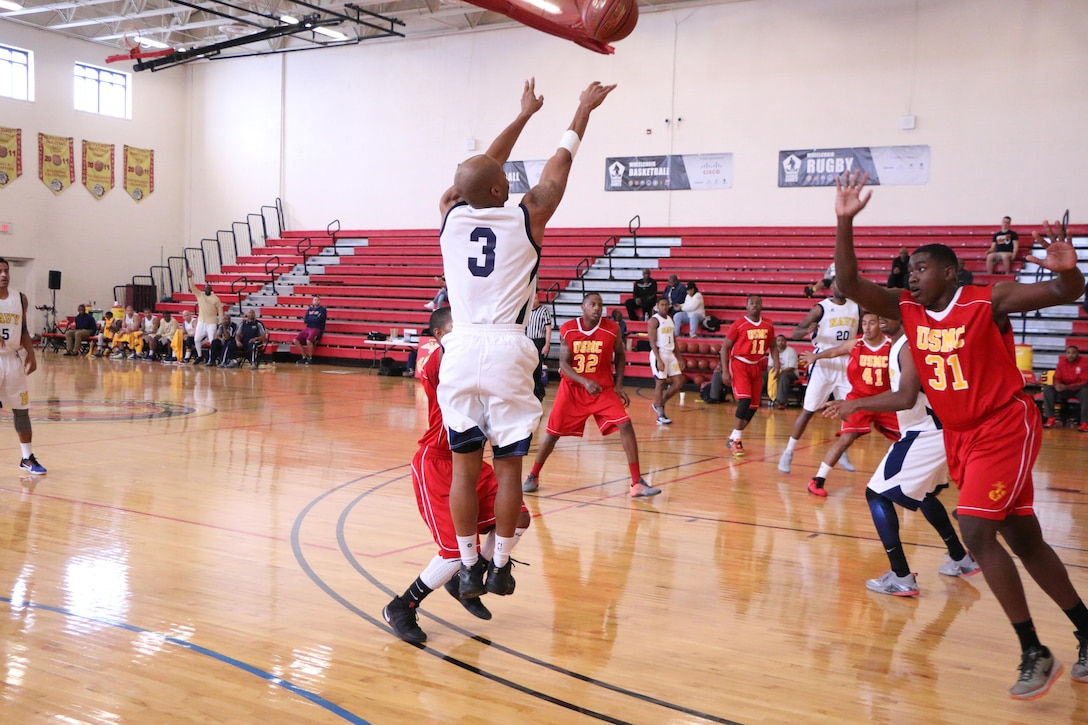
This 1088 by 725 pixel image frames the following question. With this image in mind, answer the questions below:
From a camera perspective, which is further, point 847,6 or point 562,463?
point 847,6

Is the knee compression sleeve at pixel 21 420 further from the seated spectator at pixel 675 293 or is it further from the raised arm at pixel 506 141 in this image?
the seated spectator at pixel 675 293

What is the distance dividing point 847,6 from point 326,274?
44.0ft

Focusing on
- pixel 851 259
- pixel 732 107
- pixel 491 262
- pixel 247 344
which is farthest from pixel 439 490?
pixel 247 344

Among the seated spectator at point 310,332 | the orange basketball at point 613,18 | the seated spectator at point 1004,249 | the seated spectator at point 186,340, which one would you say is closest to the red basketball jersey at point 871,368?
the orange basketball at point 613,18

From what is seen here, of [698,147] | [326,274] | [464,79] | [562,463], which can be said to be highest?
[464,79]

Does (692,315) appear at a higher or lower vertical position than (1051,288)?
lower

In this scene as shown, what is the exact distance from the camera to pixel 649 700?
3324mm

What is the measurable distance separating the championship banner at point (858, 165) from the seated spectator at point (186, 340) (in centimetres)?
1323

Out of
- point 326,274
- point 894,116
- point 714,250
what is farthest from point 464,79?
point 894,116

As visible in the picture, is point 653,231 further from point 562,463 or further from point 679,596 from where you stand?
point 679,596

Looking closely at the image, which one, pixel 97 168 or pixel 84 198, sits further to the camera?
pixel 97 168

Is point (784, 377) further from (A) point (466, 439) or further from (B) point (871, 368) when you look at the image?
(A) point (466, 439)

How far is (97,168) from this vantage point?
2572 cm

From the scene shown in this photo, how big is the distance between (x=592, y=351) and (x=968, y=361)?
4076 millimetres
